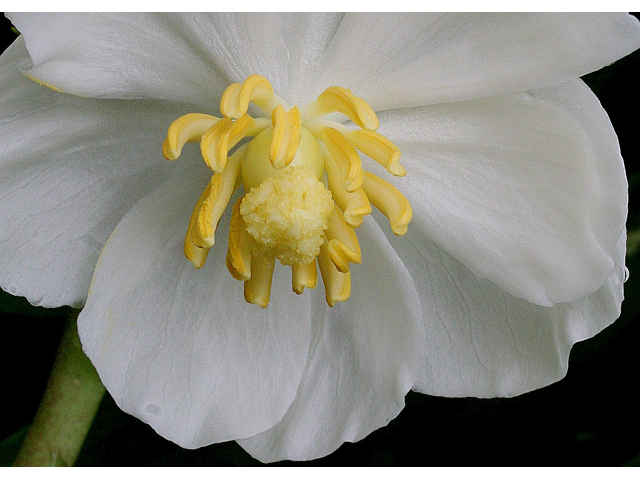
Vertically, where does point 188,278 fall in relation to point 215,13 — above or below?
below

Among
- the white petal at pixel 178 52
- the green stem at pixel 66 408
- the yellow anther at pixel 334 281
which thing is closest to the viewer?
the white petal at pixel 178 52

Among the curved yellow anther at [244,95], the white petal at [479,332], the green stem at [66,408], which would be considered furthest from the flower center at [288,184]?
the green stem at [66,408]

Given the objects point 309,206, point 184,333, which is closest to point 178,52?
point 309,206

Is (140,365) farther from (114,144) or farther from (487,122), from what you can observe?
(487,122)

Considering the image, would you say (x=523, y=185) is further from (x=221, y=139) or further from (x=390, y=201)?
(x=221, y=139)

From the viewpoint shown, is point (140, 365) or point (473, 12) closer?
point (473, 12)

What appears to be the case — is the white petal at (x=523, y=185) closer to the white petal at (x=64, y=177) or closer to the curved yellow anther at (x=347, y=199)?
the curved yellow anther at (x=347, y=199)

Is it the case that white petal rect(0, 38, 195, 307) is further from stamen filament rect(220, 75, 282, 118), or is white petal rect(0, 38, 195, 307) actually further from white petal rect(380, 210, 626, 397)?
white petal rect(380, 210, 626, 397)

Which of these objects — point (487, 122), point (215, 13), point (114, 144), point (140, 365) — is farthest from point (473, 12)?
point (140, 365)
